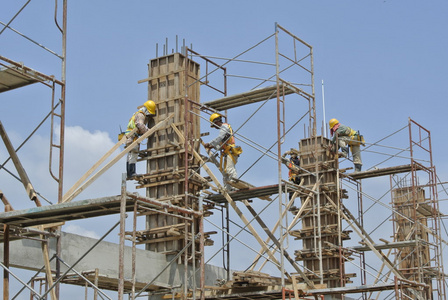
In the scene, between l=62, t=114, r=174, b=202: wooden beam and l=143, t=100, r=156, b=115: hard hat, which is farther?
l=143, t=100, r=156, b=115: hard hat

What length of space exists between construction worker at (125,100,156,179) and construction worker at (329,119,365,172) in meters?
7.41

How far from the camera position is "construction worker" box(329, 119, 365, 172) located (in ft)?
96.0

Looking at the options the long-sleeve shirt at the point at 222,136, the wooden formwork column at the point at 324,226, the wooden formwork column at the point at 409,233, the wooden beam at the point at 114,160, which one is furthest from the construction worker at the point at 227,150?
the wooden formwork column at the point at 409,233

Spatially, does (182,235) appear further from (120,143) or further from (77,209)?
(77,209)

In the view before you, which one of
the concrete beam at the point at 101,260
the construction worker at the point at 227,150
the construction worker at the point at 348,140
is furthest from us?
the construction worker at the point at 348,140

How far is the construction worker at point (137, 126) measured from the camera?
24.1 metres

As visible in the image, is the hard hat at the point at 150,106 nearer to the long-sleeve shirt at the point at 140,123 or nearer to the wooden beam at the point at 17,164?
the long-sleeve shirt at the point at 140,123

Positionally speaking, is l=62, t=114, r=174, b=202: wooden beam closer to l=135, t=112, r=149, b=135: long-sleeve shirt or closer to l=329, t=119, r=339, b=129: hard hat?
l=135, t=112, r=149, b=135: long-sleeve shirt

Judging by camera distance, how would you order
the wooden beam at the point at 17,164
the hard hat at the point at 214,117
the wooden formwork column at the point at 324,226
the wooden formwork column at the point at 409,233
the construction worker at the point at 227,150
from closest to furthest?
the wooden beam at the point at 17,164, the construction worker at the point at 227,150, the hard hat at the point at 214,117, the wooden formwork column at the point at 324,226, the wooden formwork column at the point at 409,233

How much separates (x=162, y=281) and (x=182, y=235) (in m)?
1.36

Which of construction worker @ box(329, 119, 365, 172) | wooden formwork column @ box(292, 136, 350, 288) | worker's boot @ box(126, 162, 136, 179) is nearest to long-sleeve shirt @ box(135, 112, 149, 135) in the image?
worker's boot @ box(126, 162, 136, 179)

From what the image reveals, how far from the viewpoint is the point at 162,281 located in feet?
75.0

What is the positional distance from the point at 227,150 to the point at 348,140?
6.65 meters

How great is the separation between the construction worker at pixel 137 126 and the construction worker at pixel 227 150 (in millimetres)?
1913
